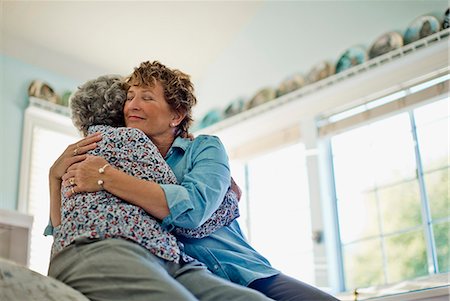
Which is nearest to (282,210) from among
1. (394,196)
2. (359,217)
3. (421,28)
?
(359,217)

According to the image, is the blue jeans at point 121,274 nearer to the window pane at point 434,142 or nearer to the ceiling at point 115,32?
the window pane at point 434,142

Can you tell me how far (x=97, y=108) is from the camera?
177 cm

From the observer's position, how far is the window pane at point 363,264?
3.90 metres

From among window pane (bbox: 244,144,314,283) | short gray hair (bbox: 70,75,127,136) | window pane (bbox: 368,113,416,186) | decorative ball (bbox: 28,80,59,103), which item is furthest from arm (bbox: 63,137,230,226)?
decorative ball (bbox: 28,80,59,103)

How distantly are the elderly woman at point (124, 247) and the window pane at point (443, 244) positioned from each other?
237cm

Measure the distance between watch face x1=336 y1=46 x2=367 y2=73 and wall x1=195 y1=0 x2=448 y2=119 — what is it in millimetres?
57

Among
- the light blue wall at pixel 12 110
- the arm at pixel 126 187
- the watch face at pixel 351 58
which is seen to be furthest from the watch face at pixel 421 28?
the arm at pixel 126 187

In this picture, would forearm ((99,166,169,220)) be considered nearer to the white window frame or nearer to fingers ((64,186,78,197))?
fingers ((64,186,78,197))

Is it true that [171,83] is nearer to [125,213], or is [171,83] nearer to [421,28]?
[125,213]

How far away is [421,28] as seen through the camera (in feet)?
12.7

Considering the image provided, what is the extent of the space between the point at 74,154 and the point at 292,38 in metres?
3.18

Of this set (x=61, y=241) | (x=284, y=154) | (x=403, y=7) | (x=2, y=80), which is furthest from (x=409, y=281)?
(x=2, y=80)

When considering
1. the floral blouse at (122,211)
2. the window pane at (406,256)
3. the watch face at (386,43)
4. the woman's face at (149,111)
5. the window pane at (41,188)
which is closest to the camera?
the floral blouse at (122,211)

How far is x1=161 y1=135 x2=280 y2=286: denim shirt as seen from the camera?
4.86 ft
